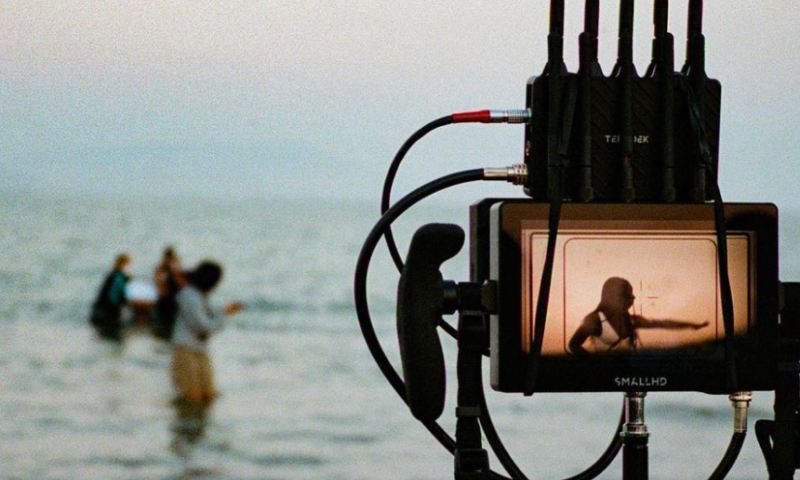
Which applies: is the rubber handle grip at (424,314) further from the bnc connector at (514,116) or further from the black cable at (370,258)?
the bnc connector at (514,116)

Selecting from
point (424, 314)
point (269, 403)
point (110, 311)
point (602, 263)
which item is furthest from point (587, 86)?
point (110, 311)

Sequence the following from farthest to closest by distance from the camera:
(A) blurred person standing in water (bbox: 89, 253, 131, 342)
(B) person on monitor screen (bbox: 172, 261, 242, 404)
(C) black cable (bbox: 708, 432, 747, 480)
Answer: (A) blurred person standing in water (bbox: 89, 253, 131, 342)
(B) person on monitor screen (bbox: 172, 261, 242, 404)
(C) black cable (bbox: 708, 432, 747, 480)

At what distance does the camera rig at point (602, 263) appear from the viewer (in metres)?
1.19

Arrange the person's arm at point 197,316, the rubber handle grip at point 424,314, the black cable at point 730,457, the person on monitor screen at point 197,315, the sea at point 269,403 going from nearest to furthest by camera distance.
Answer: the rubber handle grip at point 424,314 → the black cable at point 730,457 → the person on monitor screen at point 197,315 → the person's arm at point 197,316 → the sea at point 269,403

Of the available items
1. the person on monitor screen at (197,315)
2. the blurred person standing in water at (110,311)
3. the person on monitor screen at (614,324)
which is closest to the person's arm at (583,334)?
the person on monitor screen at (614,324)

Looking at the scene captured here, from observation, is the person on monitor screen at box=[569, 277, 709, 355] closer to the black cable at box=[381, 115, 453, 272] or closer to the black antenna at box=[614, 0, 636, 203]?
the black antenna at box=[614, 0, 636, 203]

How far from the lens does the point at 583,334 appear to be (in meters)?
1.21

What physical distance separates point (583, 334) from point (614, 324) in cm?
3

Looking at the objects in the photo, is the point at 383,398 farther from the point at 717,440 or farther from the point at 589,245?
the point at 589,245

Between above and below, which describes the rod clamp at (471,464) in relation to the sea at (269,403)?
above

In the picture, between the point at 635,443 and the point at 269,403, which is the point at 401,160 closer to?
the point at 635,443

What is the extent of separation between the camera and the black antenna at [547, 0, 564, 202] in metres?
1.20

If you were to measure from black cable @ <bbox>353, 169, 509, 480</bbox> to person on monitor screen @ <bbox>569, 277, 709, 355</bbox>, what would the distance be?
16 centimetres

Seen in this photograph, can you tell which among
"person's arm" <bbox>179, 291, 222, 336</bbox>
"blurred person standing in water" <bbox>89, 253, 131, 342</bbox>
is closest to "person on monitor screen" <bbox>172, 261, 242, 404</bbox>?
"person's arm" <bbox>179, 291, 222, 336</bbox>
